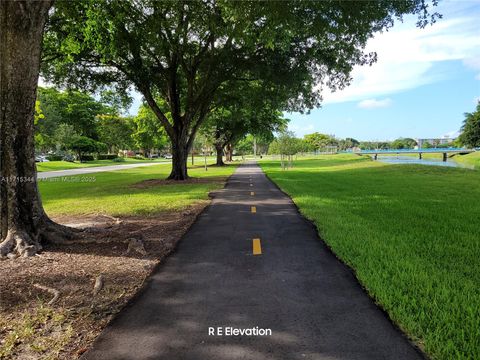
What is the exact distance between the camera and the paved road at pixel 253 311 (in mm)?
3086

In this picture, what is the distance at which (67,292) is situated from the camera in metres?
4.48

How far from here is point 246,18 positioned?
10.6 meters

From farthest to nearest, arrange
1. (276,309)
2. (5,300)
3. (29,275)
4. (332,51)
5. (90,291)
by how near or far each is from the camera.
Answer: (332,51) → (29,275) → (90,291) → (5,300) → (276,309)

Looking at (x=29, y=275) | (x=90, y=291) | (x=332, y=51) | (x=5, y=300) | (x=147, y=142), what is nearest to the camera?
(x=5, y=300)

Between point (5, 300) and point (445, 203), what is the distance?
39.5ft

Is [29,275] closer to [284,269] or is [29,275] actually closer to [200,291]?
[200,291]

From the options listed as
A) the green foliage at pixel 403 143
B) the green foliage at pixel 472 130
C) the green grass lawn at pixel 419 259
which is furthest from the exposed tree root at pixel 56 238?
the green foliage at pixel 403 143

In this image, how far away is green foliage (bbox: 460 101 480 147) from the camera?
62.6 metres

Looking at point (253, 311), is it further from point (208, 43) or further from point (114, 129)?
point (114, 129)

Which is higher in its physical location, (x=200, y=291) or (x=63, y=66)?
(x=63, y=66)

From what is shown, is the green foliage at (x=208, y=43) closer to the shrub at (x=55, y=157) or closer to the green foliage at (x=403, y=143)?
the shrub at (x=55, y=157)

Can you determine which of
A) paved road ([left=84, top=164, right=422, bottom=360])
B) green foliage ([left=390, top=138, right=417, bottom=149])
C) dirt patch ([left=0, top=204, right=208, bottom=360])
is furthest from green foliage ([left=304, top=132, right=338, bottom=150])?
dirt patch ([left=0, top=204, right=208, bottom=360])

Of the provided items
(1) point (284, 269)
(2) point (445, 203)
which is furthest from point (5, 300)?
(2) point (445, 203)

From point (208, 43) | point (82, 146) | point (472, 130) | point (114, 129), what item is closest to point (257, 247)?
point (208, 43)
